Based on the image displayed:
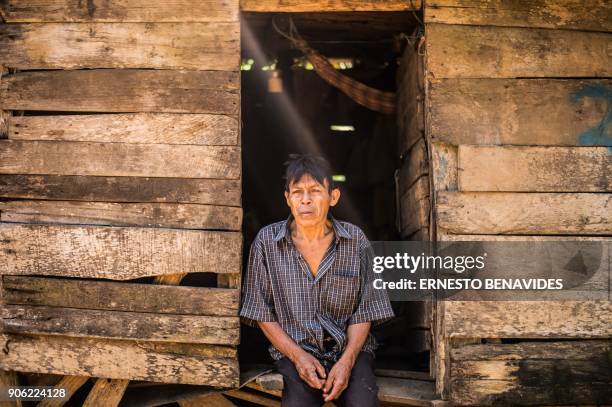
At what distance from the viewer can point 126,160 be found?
3145 millimetres

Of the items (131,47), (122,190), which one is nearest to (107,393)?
(122,190)

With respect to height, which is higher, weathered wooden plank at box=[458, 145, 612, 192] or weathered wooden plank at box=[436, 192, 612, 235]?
weathered wooden plank at box=[458, 145, 612, 192]

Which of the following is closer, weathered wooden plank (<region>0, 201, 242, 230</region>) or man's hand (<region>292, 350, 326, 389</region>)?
man's hand (<region>292, 350, 326, 389</region>)

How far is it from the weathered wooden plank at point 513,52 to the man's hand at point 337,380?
66.6 inches

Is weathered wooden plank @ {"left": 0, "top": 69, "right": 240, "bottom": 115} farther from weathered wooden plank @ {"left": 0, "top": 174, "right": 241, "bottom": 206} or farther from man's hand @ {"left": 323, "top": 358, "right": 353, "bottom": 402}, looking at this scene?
man's hand @ {"left": 323, "top": 358, "right": 353, "bottom": 402}

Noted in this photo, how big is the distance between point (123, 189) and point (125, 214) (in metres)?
0.14

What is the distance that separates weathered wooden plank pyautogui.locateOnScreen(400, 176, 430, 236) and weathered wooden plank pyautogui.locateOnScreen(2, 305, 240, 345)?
1.29 m

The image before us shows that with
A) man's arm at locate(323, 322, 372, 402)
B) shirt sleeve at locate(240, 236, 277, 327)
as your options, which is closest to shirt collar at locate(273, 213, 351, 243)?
shirt sleeve at locate(240, 236, 277, 327)

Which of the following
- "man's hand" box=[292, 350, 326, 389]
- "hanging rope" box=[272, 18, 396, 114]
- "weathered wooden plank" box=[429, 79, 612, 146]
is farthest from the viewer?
"hanging rope" box=[272, 18, 396, 114]

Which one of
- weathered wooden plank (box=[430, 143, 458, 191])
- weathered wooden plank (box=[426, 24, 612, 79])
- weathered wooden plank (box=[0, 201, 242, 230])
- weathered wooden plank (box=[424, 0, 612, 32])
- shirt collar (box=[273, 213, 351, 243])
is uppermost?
weathered wooden plank (box=[424, 0, 612, 32])

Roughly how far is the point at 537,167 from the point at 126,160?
2.32 meters

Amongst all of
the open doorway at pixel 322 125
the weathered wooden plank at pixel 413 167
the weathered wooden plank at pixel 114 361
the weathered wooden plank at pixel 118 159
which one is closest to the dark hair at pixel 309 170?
the weathered wooden plank at pixel 118 159

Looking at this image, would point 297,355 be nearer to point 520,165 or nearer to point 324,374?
point 324,374

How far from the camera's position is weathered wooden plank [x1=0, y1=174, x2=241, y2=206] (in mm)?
3125
